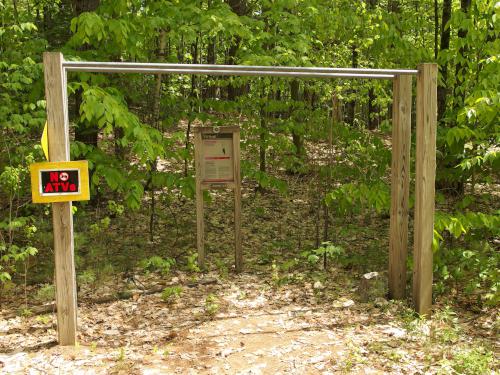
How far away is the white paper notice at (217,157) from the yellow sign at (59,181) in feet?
7.99

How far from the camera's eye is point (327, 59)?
8148 millimetres

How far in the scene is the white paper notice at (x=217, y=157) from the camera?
6.47 m

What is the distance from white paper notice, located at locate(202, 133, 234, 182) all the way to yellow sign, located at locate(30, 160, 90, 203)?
2435 millimetres

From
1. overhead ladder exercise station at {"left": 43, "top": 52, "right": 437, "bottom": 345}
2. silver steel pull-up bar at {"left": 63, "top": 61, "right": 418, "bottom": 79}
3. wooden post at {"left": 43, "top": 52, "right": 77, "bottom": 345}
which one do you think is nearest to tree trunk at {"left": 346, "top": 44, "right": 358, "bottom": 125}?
overhead ladder exercise station at {"left": 43, "top": 52, "right": 437, "bottom": 345}

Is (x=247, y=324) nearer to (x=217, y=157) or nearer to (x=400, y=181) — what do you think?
(x=400, y=181)

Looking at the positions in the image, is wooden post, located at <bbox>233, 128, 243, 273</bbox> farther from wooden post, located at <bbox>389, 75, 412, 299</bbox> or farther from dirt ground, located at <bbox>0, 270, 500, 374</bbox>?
wooden post, located at <bbox>389, 75, 412, 299</bbox>

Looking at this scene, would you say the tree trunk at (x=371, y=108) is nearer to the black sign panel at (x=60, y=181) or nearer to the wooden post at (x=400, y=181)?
the wooden post at (x=400, y=181)

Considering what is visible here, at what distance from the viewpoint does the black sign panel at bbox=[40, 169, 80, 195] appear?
409 centimetres

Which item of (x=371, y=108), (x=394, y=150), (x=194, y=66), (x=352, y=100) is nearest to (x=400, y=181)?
(x=394, y=150)

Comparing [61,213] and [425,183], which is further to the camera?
[425,183]

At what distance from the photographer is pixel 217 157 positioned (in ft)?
21.3

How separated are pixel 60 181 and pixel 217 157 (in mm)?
2664

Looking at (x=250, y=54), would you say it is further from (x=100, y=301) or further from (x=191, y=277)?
(x=100, y=301)

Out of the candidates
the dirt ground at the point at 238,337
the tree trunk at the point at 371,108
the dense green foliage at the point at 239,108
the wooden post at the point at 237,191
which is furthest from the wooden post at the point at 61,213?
the tree trunk at the point at 371,108
